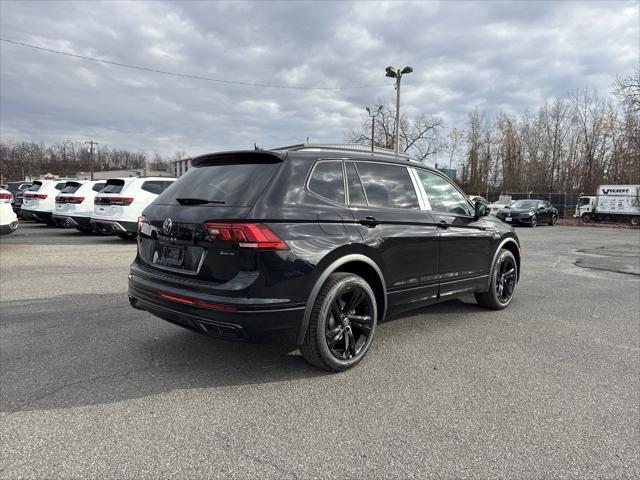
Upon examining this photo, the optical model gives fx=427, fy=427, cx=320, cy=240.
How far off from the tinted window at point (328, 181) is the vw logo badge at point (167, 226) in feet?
3.71

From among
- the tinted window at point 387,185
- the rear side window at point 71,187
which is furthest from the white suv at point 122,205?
the tinted window at point 387,185

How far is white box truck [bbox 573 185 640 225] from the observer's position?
26.8 m

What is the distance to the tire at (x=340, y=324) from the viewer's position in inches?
127

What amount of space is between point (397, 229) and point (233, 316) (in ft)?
5.71

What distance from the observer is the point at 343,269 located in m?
3.50

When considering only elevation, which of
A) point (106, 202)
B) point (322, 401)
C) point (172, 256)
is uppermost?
point (106, 202)

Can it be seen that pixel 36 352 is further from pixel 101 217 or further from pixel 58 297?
pixel 101 217

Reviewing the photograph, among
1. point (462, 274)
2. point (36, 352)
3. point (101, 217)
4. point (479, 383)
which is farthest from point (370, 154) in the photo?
point (101, 217)

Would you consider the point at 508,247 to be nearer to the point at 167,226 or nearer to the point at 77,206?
the point at 167,226

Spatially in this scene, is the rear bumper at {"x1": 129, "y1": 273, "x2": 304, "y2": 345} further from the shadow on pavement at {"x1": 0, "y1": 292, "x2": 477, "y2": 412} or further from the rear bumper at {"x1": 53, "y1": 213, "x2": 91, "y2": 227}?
the rear bumper at {"x1": 53, "y1": 213, "x2": 91, "y2": 227}

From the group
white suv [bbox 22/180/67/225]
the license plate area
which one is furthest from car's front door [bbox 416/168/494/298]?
white suv [bbox 22/180/67/225]

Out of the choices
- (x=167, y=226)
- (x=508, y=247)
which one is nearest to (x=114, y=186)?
(x=167, y=226)

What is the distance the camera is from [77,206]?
13.3 meters

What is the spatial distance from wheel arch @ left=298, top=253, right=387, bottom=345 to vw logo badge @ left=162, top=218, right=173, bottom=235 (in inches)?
47.9
